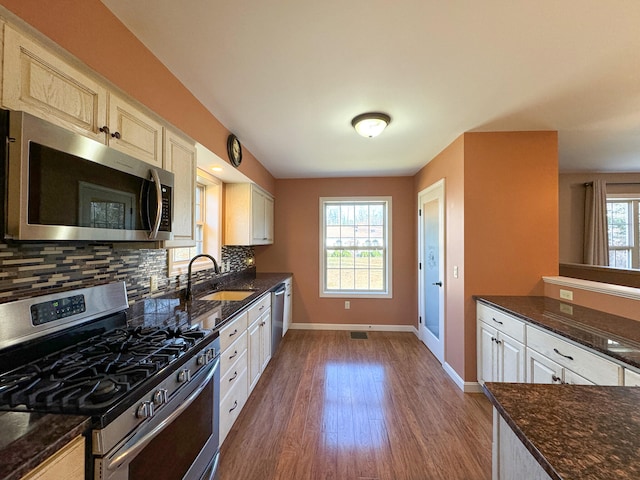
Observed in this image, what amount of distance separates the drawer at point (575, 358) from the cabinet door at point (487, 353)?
16.3 inches

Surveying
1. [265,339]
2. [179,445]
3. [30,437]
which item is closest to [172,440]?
[179,445]

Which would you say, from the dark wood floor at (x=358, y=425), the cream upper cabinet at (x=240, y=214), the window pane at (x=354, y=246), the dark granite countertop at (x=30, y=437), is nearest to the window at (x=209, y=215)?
the cream upper cabinet at (x=240, y=214)

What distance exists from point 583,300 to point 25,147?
3.36 metres

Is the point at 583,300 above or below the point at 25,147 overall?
below

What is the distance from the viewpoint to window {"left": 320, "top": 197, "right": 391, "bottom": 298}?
14.4ft

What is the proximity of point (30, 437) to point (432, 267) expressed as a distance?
3554mm

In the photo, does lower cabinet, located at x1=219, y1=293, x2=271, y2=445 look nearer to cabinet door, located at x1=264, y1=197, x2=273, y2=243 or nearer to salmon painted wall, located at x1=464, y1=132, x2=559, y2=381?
cabinet door, located at x1=264, y1=197, x2=273, y2=243

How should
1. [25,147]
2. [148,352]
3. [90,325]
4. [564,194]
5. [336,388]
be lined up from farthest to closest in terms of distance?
[564,194]
[336,388]
[90,325]
[148,352]
[25,147]

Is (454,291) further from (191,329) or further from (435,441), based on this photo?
(191,329)

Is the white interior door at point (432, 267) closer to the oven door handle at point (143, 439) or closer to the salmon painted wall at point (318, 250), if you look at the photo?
the salmon painted wall at point (318, 250)

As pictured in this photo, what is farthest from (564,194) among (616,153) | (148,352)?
(148,352)

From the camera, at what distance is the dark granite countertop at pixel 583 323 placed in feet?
4.42

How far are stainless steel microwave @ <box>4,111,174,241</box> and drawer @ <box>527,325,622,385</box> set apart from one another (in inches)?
95.4

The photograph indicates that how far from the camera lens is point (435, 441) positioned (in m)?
1.88
